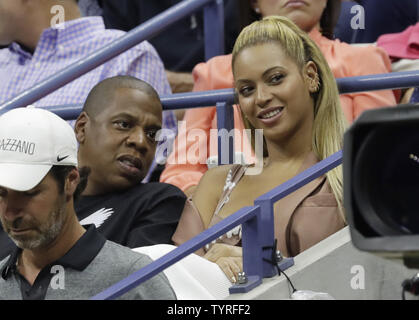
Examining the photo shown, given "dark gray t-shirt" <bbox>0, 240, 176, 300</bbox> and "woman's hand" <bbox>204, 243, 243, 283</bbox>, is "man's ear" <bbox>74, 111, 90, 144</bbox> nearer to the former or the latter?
"woman's hand" <bbox>204, 243, 243, 283</bbox>

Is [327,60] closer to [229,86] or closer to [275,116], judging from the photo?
[229,86]

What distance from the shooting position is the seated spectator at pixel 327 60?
3471 mm

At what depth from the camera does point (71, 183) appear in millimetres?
2666

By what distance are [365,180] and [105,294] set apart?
1.02m

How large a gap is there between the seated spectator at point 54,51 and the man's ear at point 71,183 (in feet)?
4.31

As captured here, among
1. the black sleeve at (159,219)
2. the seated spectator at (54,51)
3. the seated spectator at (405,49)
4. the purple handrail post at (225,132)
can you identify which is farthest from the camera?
the seated spectator at (54,51)

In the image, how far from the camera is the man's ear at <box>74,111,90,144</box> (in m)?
3.37

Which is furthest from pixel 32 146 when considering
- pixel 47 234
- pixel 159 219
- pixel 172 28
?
pixel 172 28

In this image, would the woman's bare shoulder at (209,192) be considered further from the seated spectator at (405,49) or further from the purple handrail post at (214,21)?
the purple handrail post at (214,21)

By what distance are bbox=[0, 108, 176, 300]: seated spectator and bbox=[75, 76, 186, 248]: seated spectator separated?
0.44 metres

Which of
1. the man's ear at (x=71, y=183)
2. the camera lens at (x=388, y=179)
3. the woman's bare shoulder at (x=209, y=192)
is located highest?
the camera lens at (x=388, y=179)

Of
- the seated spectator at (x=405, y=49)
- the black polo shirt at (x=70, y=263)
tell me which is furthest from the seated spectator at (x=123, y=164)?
the seated spectator at (x=405, y=49)

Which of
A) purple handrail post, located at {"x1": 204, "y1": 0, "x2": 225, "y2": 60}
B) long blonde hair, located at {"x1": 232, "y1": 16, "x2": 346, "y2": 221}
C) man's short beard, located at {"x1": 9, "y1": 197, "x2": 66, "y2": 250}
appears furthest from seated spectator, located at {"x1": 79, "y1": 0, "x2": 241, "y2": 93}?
man's short beard, located at {"x1": 9, "y1": 197, "x2": 66, "y2": 250}
